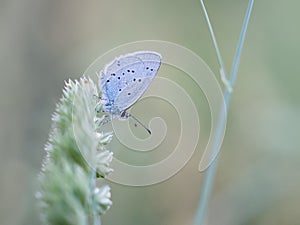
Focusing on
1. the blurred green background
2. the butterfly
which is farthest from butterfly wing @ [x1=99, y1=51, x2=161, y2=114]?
the blurred green background


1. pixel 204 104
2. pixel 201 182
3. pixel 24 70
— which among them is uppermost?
pixel 24 70

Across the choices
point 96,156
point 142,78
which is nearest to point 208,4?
point 142,78

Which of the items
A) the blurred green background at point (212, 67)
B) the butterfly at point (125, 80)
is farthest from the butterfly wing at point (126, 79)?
the blurred green background at point (212, 67)

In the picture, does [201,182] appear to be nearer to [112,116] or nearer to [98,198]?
[112,116]

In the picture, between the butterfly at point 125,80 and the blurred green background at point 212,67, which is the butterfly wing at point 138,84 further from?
the blurred green background at point 212,67

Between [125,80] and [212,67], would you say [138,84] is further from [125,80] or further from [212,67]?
[212,67]

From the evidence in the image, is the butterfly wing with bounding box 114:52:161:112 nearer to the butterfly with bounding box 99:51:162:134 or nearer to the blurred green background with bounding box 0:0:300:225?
the butterfly with bounding box 99:51:162:134
